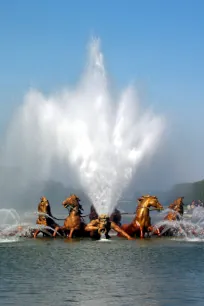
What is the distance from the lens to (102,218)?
36688mm

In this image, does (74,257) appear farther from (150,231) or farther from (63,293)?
(150,231)

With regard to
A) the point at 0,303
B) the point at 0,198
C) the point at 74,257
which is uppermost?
the point at 0,198

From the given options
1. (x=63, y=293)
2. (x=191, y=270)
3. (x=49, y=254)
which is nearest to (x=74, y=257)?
(x=49, y=254)

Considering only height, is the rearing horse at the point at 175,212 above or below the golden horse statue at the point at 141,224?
above

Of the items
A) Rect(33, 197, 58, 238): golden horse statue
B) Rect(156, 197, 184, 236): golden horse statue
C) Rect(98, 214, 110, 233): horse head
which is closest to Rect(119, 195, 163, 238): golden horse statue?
Rect(98, 214, 110, 233): horse head

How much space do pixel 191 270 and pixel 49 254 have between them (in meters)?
7.96

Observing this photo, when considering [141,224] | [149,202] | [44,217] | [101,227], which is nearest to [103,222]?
[101,227]

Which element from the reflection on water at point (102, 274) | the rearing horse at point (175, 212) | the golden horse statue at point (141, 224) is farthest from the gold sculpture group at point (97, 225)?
the reflection on water at point (102, 274)

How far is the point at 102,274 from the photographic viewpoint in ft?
73.0

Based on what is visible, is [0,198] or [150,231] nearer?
[150,231]

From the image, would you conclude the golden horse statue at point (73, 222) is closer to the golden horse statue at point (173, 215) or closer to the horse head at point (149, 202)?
the horse head at point (149, 202)

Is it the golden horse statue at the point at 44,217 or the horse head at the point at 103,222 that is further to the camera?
the golden horse statue at the point at 44,217

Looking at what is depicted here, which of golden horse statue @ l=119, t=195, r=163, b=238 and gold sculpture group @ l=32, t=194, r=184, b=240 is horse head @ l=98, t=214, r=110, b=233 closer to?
gold sculpture group @ l=32, t=194, r=184, b=240

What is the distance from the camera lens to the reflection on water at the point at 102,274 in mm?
17906
